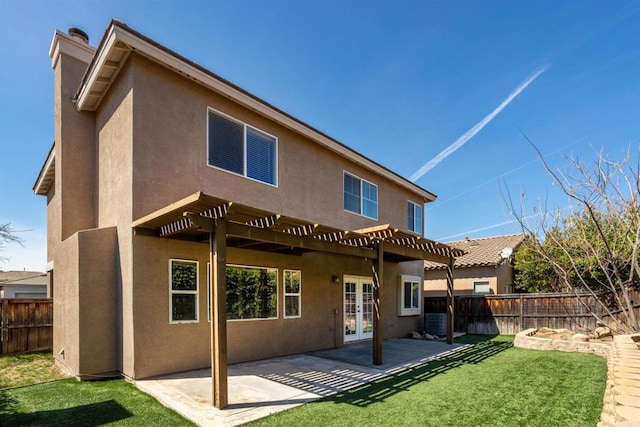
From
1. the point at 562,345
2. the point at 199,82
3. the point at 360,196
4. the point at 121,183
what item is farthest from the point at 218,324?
the point at 562,345

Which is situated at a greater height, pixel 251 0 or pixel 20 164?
pixel 251 0

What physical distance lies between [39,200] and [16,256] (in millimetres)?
2375

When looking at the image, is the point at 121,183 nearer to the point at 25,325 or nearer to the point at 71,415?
the point at 71,415

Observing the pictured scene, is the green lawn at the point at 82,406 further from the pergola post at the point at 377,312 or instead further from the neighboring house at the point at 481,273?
the neighboring house at the point at 481,273

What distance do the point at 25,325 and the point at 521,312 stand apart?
17.6m

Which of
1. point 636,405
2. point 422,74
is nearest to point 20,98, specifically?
point 422,74

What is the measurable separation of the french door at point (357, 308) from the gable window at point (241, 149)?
16.0 feet

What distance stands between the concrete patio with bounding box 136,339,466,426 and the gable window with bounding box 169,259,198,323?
1.20 meters

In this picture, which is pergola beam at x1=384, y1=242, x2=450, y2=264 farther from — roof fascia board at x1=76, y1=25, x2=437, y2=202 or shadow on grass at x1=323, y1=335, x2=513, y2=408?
roof fascia board at x1=76, y1=25, x2=437, y2=202

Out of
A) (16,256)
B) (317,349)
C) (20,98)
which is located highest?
(20,98)

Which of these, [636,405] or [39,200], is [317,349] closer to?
[636,405]

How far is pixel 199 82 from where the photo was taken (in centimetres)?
830

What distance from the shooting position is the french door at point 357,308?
12234mm

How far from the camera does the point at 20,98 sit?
11.3 meters
